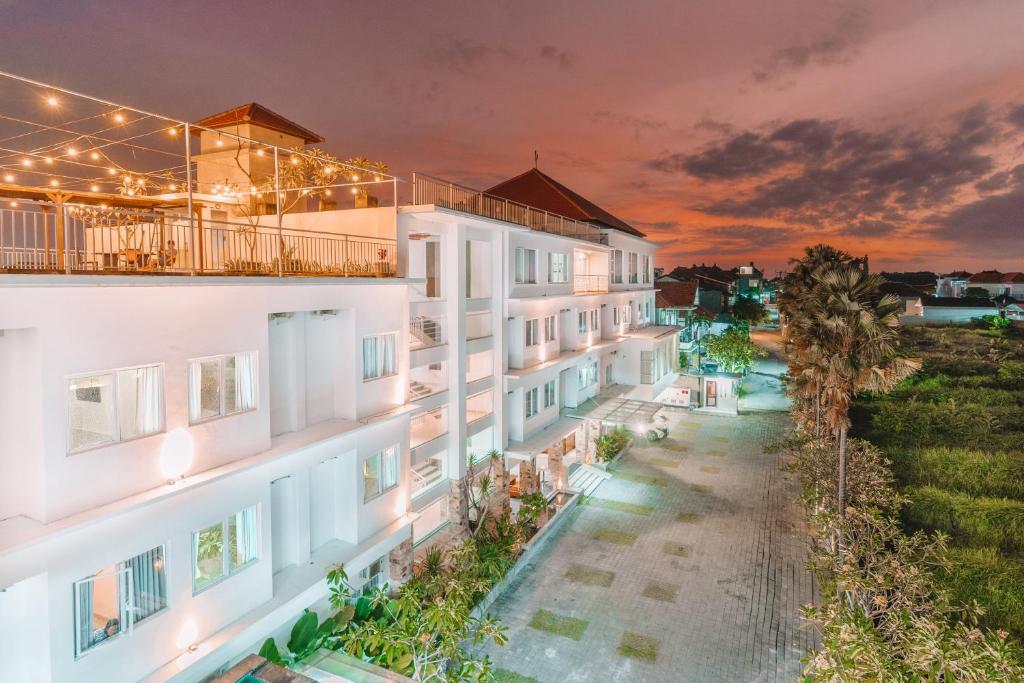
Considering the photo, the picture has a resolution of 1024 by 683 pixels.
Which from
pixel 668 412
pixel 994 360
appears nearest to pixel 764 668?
pixel 668 412

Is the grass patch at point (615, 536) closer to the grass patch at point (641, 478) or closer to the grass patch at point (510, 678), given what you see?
the grass patch at point (641, 478)

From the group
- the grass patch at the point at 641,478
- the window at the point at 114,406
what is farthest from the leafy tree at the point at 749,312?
the window at the point at 114,406

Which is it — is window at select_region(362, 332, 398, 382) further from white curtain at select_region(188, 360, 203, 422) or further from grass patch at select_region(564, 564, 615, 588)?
grass patch at select_region(564, 564, 615, 588)

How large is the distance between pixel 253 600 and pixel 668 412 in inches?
1184

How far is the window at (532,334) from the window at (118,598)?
16.2 m

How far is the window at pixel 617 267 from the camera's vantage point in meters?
32.8

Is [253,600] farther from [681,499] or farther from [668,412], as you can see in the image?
[668,412]

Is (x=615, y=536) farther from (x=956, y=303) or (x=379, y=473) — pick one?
(x=956, y=303)

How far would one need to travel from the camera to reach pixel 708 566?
17.8 m

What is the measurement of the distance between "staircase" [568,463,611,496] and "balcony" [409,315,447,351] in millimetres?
9050

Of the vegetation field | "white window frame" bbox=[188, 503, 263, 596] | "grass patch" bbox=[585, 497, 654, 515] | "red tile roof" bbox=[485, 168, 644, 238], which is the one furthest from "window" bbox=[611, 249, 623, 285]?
"white window frame" bbox=[188, 503, 263, 596]

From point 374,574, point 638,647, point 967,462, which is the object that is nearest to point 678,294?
point 967,462

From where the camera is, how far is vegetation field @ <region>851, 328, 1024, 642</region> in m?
15.1

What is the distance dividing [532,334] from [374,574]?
1210cm
